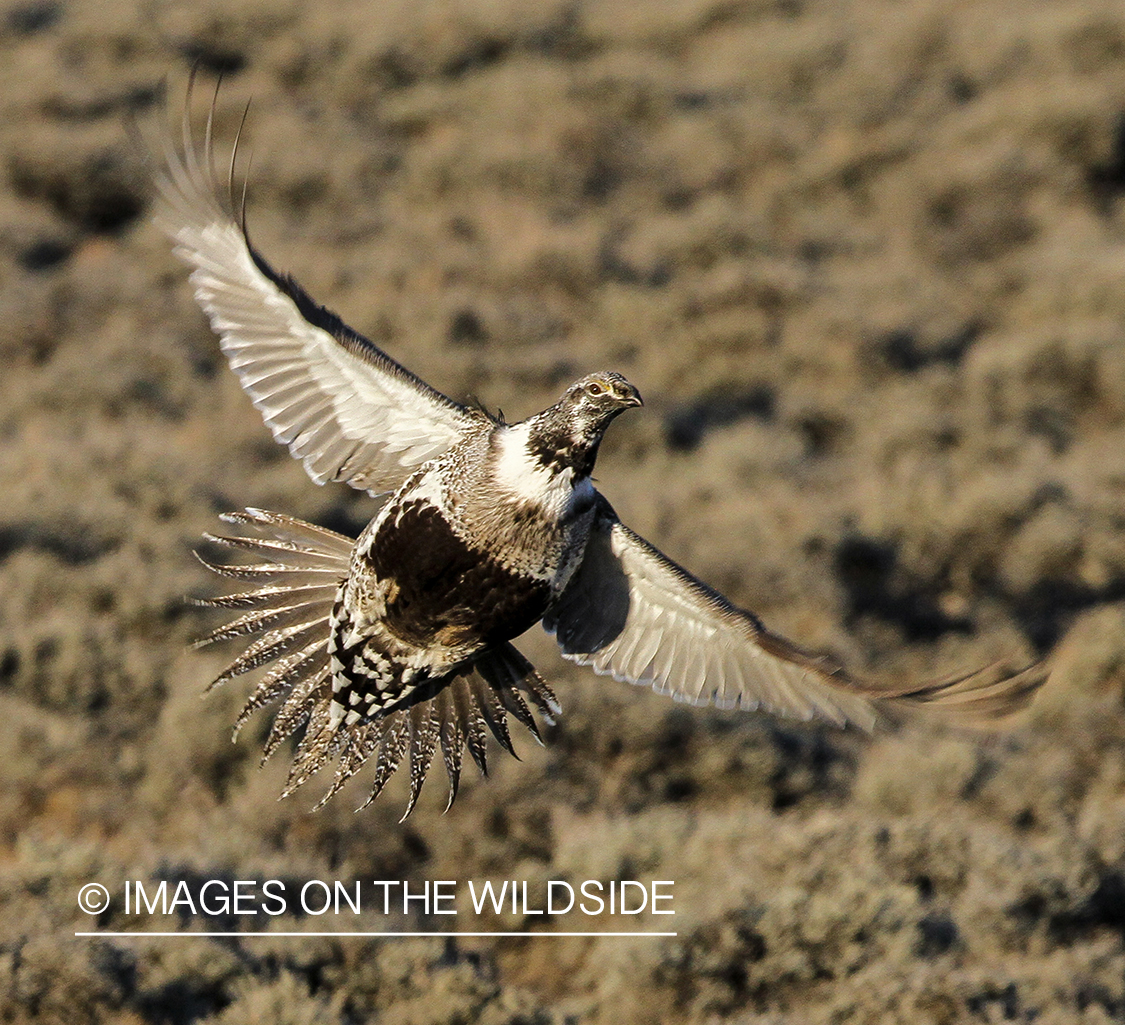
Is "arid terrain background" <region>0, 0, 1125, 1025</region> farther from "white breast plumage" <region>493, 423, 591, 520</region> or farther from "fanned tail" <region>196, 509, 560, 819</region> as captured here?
"white breast plumage" <region>493, 423, 591, 520</region>

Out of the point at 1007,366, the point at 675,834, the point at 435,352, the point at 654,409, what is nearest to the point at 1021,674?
the point at 675,834

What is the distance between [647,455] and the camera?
9.91 m

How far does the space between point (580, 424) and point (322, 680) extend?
47.7 inches

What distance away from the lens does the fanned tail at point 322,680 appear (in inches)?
178

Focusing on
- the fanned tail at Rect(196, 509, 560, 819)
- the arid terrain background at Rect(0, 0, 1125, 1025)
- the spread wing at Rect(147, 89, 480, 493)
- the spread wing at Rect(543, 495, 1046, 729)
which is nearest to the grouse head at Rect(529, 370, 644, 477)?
the spread wing at Rect(543, 495, 1046, 729)

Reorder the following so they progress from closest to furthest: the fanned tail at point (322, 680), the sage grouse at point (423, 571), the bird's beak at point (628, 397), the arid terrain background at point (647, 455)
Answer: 1. the bird's beak at point (628, 397)
2. the sage grouse at point (423, 571)
3. the fanned tail at point (322, 680)
4. the arid terrain background at point (647, 455)

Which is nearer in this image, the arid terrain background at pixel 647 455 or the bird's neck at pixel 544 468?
the bird's neck at pixel 544 468

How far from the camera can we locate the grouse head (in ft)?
13.4

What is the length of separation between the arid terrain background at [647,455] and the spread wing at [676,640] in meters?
0.70

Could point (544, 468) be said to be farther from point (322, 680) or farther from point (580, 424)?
point (322, 680)

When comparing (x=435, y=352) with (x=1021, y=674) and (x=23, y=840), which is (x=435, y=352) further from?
(x=1021, y=674)

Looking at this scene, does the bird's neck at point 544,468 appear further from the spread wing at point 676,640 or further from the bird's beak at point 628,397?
the spread wing at point 676,640

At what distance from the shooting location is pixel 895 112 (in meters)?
15.1

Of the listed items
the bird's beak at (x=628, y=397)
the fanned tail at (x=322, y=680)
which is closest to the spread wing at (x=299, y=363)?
the fanned tail at (x=322, y=680)
